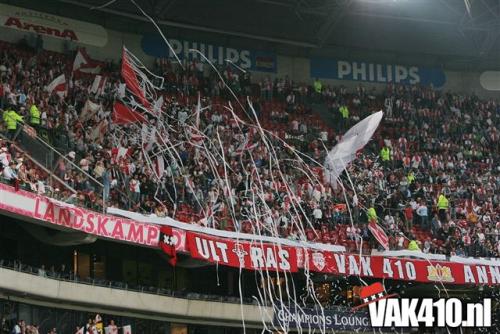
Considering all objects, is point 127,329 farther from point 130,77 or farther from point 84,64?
point 84,64

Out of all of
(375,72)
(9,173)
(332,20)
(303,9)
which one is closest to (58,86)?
(9,173)

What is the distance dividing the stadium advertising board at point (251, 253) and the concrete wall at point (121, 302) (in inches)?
63.7

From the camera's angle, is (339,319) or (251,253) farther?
(339,319)

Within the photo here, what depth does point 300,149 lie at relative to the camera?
1526 inches

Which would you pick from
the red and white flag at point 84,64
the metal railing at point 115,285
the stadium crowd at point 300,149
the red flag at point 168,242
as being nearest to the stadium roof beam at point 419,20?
the stadium crowd at point 300,149

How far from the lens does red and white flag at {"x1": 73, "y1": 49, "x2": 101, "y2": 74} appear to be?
36.5 meters

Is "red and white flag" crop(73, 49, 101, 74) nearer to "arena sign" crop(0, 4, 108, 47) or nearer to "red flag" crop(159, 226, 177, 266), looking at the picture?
"arena sign" crop(0, 4, 108, 47)

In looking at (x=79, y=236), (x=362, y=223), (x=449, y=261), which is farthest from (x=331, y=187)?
(x=79, y=236)

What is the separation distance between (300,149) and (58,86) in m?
10.2

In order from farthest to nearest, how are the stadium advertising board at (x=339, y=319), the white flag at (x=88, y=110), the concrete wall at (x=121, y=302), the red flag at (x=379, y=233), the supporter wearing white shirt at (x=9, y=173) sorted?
the red flag at (x=379, y=233)
the stadium advertising board at (x=339, y=319)
the white flag at (x=88, y=110)
the concrete wall at (x=121, y=302)
the supporter wearing white shirt at (x=9, y=173)

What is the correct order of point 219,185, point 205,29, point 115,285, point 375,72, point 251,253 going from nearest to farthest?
point 115,285 < point 251,253 < point 219,185 < point 205,29 < point 375,72

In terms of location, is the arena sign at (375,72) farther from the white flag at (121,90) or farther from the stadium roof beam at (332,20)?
the white flag at (121,90)

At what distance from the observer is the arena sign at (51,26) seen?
3681 centimetres

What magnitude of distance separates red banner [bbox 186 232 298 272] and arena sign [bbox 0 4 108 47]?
12223 mm
